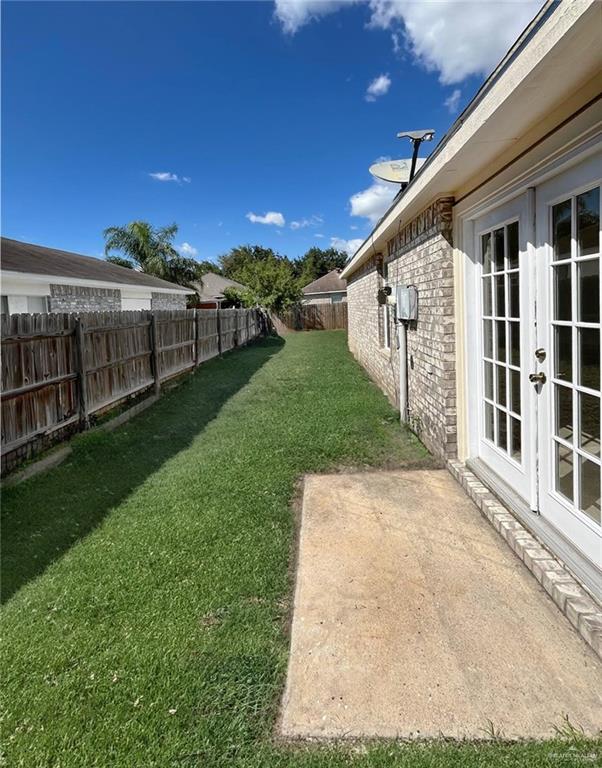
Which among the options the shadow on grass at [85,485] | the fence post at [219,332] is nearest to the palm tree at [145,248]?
the fence post at [219,332]

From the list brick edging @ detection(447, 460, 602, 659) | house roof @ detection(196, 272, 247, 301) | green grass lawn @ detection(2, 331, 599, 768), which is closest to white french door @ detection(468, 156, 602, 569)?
brick edging @ detection(447, 460, 602, 659)

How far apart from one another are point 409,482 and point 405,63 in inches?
368

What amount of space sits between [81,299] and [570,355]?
612 inches

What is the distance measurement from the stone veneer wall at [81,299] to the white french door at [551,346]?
13.3m

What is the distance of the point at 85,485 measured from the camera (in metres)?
4.71

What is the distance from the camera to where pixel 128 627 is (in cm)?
250

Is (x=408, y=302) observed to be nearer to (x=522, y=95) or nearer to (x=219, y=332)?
(x=522, y=95)

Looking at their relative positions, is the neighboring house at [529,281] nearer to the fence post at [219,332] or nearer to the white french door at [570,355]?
the white french door at [570,355]

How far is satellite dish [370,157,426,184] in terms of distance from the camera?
7.28 metres

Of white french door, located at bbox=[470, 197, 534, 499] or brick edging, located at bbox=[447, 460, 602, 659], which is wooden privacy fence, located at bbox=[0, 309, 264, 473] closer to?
brick edging, located at bbox=[447, 460, 602, 659]

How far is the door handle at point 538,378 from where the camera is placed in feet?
9.71

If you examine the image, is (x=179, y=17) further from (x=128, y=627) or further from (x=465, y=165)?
(x=128, y=627)

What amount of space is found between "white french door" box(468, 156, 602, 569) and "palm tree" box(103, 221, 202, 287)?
29.4 meters

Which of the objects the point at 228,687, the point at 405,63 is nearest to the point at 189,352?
the point at 405,63
